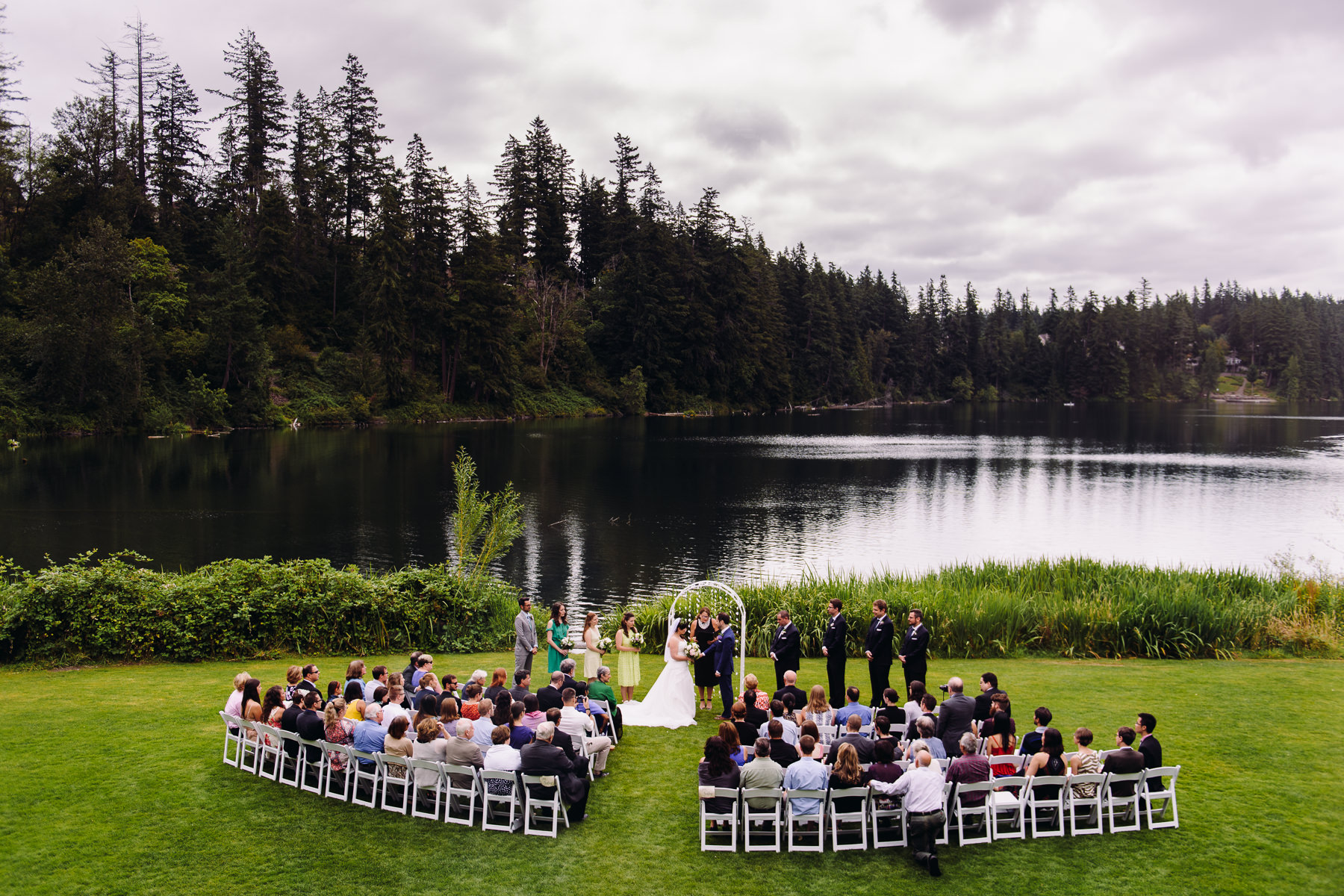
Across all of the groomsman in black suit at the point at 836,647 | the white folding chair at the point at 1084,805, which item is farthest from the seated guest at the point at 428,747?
the white folding chair at the point at 1084,805

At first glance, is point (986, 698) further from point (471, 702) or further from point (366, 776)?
point (366, 776)

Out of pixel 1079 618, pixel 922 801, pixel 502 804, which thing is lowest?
pixel 1079 618

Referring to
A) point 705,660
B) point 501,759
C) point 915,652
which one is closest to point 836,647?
point 915,652

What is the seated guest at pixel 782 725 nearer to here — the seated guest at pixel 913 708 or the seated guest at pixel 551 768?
the seated guest at pixel 913 708

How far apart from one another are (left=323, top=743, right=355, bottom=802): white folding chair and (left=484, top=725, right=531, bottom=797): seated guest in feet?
5.11

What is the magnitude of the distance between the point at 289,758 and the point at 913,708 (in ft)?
22.9

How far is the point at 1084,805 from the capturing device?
872 cm

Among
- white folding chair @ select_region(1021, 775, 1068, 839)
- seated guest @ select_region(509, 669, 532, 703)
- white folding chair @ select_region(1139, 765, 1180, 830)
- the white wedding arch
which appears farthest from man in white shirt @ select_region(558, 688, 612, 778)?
white folding chair @ select_region(1139, 765, 1180, 830)

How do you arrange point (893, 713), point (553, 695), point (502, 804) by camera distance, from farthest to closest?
point (553, 695)
point (893, 713)
point (502, 804)

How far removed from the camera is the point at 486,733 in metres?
9.22

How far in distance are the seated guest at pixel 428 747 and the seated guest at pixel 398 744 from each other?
9cm

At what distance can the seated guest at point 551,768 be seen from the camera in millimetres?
8461

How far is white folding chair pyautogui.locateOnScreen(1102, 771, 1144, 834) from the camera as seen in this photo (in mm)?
8281

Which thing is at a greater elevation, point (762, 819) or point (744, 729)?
point (744, 729)
